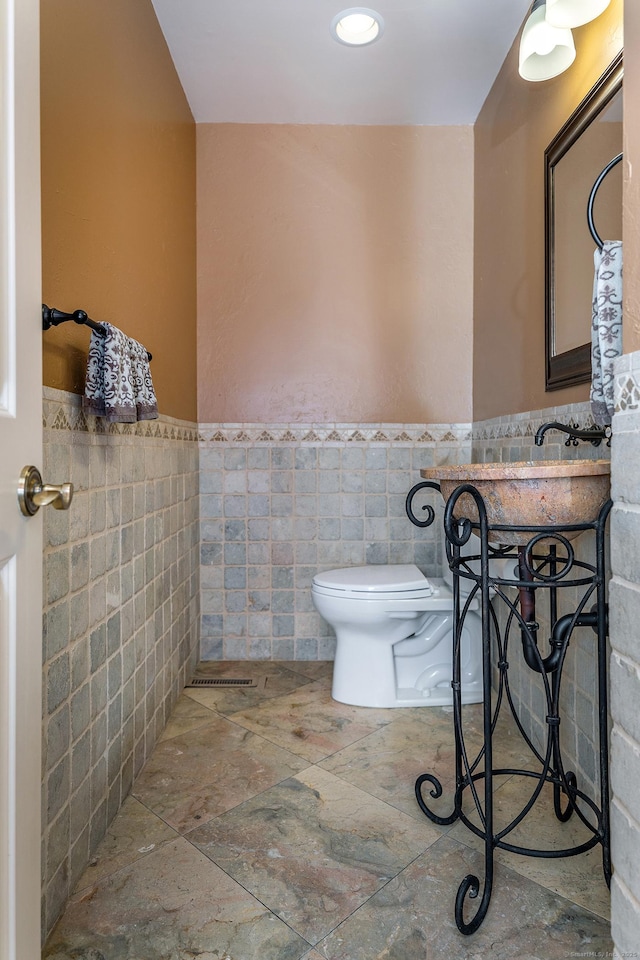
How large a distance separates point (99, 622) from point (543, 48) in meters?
2.01

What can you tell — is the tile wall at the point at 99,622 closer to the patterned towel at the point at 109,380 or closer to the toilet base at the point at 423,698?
the patterned towel at the point at 109,380

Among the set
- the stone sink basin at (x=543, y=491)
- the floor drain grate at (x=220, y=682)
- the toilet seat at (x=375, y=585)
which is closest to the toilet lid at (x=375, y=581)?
the toilet seat at (x=375, y=585)

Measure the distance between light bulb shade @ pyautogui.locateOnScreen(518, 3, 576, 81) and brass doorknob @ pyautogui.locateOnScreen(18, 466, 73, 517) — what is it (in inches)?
70.9

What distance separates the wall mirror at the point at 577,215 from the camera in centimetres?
146

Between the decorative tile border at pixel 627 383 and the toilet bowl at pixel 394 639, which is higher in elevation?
the decorative tile border at pixel 627 383

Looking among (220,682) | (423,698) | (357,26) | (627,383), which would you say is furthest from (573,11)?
(220,682)

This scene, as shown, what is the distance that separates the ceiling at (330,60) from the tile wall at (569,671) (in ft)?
4.62

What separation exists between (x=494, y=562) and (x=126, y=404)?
1300 millimetres

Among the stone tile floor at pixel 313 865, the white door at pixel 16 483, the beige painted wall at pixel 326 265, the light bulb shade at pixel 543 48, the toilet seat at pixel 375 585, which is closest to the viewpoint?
the white door at pixel 16 483

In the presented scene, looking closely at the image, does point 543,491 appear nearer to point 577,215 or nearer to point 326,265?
point 577,215

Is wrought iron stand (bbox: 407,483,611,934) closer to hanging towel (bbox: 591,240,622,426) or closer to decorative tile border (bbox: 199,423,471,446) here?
hanging towel (bbox: 591,240,622,426)

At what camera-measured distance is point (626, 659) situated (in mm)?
940

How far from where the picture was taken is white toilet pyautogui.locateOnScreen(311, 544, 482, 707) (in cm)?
211

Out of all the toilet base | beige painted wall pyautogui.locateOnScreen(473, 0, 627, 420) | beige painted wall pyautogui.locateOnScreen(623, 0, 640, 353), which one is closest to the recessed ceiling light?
beige painted wall pyautogui.locateOnScreen(473, 0, 627, 420)
